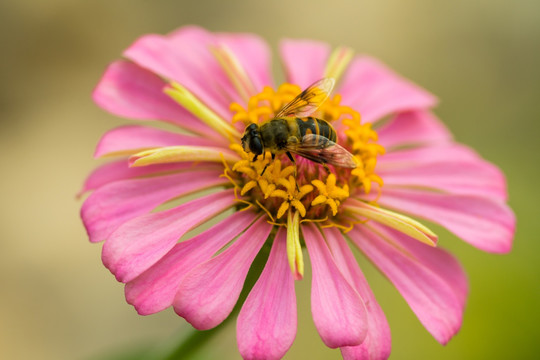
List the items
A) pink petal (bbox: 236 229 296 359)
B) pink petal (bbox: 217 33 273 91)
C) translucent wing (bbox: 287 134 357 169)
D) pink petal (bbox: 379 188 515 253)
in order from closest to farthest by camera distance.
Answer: pink petal (bbox: 236 229 296 359)
translucent wing (bbox: 287 134 357 169)
pink petal (bbox: 379 188 515 253)
pink petal (bbox: 217 33 273 91)

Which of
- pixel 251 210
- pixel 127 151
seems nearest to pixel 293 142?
pixel 251 210

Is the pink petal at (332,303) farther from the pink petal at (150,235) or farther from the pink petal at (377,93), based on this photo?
the pink petal at (377,93)

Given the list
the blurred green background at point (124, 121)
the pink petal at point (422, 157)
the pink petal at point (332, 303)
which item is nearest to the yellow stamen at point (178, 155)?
the pink petal at point (332, 303)

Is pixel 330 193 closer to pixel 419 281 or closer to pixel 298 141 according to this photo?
pixel 298 141

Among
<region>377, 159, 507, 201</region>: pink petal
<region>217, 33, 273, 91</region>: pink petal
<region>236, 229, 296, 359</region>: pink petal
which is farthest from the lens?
<region>217, 33, 273, 91</region>: pink petal

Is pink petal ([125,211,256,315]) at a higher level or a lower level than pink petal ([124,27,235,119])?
lower

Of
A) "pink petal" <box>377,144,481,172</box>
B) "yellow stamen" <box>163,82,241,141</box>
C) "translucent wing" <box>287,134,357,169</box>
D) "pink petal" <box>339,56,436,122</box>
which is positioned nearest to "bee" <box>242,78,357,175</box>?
"translucent wing" <box>287,134,357,169</box>

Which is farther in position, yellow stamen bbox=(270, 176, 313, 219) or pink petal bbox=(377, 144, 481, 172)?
pink petal bbox=(377, 144, 481, 172)

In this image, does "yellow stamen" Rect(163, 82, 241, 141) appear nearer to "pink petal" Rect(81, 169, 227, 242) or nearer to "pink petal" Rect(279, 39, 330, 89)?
"pink petal" Rect(81, 169, 227, 242)
